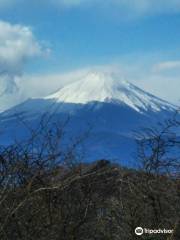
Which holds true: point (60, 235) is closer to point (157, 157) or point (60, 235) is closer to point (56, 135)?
point (56, 135)

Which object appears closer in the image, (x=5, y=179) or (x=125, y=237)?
(x=5, y=179)

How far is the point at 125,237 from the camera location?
6977 millimetres

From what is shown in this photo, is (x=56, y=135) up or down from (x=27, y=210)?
up

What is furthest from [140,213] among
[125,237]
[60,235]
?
[60,235]

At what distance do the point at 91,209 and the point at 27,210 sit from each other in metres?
1.49

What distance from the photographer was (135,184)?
281 inches

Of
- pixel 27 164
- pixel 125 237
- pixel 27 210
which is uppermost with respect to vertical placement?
pixel 27 164

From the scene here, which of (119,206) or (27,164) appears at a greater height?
(27,164)

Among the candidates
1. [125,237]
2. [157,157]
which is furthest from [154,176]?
[125,237]

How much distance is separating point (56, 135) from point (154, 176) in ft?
4.78

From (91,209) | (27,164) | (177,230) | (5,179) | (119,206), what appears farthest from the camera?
(119,206)

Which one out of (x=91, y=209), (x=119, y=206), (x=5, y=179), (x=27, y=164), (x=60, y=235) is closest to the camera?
(x=5, y=179)

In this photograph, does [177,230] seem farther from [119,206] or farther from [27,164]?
[27,164]

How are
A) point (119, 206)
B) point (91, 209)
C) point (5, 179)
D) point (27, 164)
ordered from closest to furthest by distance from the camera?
point (5, 179) → point (27, 164) → point (91, 209) → point (119, 206)
